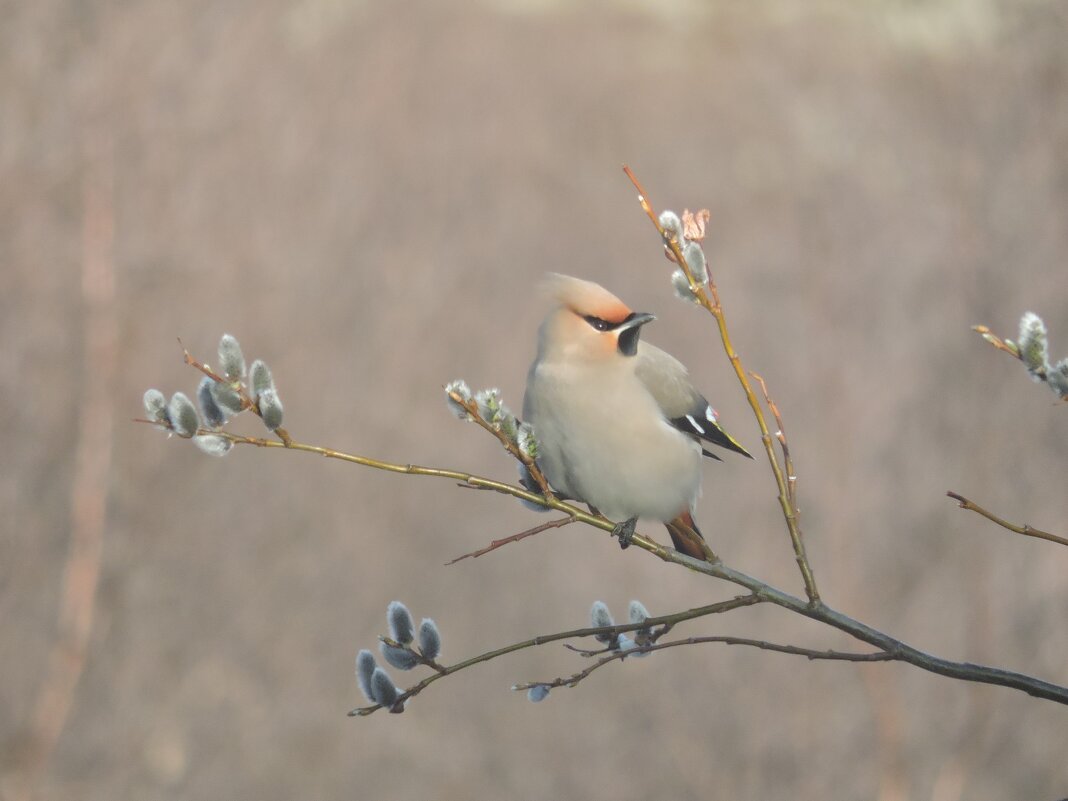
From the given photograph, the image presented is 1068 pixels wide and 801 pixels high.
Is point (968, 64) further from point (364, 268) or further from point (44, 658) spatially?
point (44, 658)

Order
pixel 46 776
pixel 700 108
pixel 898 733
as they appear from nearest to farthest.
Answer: pixel 46 776 < pixel 898 733 < pixel 700 108

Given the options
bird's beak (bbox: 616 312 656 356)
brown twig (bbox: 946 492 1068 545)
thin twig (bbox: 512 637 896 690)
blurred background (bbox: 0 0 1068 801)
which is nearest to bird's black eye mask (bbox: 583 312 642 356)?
bird's beak (bbox: 616 312 656 356)

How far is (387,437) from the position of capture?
29.5 feet

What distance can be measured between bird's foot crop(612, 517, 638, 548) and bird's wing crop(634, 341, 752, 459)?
205 millimetres

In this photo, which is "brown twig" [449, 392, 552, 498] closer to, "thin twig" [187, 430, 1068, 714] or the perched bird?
"thin twig" [187, 430, 1068, 714]

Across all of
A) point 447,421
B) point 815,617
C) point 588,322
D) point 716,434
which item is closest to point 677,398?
point 716,434

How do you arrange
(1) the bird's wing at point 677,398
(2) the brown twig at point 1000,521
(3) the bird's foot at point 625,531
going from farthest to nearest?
1. (1) the bird's wing at point 677,398
2. (3) the bird's foot at point 625,531
3. (2) the brown twig at point 1000,521

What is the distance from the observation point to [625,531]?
202 cm

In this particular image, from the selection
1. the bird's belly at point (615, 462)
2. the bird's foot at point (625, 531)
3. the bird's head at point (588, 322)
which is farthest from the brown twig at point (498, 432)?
the bird's belly at point (615, 462)

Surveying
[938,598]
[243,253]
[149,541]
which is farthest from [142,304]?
[938,598]

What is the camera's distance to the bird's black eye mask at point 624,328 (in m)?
2.02

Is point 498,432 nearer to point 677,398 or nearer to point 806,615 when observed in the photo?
point 806,615

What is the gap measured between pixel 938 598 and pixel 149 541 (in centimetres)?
524

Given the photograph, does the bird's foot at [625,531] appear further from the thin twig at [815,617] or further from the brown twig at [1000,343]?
the brown twig at [1000,343]
